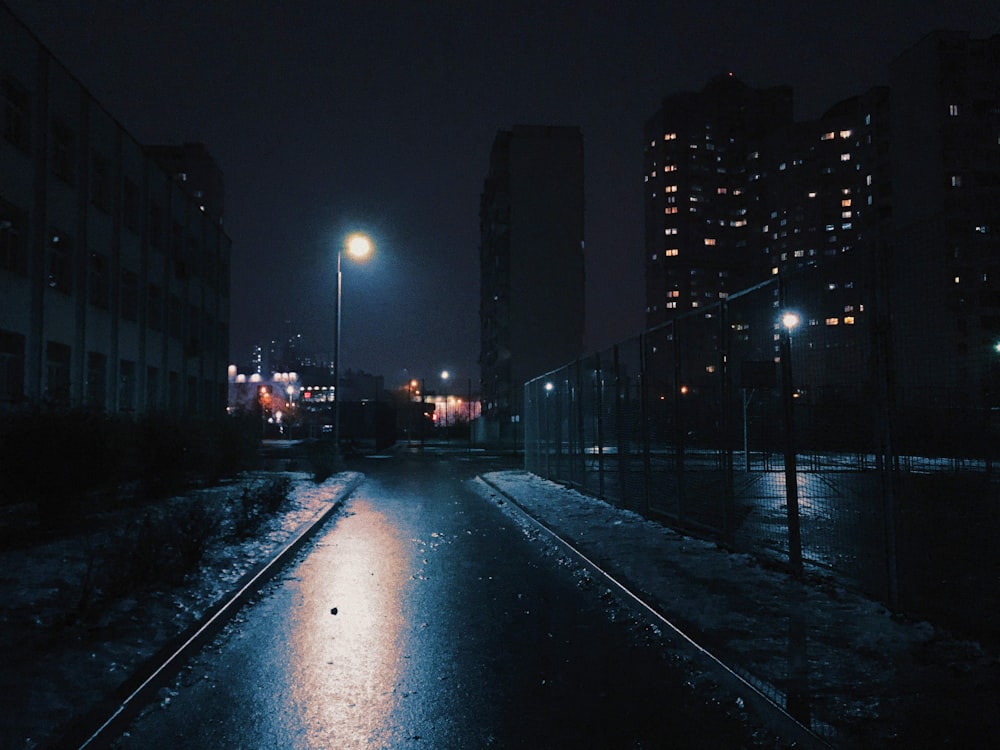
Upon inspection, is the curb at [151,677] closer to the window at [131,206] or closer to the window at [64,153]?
the window at [64,153]

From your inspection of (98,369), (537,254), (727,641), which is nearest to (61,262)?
(98,369)

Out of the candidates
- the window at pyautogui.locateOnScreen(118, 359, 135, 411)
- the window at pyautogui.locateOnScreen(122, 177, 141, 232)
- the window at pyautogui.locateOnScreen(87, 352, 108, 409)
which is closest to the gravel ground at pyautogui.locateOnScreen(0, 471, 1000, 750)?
the window at pyautogui.locateOnScreen(87, 352, 108, 409)

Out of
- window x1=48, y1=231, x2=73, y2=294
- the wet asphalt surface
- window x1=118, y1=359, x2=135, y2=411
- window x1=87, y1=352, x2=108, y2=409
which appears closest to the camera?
the wet asphalt surface

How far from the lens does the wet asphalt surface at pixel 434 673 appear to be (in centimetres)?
455

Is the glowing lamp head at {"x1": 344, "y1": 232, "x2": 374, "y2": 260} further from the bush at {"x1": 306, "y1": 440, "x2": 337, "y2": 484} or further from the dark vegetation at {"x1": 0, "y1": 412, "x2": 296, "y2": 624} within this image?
the dark vegetation at {"x1": 0, "y1": 412, "x2": 296, "y2": 624}

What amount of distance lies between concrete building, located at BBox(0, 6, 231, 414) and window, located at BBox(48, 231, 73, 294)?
0.11 feet

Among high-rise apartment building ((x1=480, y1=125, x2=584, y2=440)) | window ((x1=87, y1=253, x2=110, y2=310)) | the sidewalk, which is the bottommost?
the sidewalk

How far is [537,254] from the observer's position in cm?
8881

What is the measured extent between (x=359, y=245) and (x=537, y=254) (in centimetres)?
6160

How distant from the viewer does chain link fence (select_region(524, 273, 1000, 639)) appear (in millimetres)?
6762

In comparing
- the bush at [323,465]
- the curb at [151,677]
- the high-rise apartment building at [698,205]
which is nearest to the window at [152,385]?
the bush at [323,465]

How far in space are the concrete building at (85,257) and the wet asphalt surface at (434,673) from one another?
7699mm

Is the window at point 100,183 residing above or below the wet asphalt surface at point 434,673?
above

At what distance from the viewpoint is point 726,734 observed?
4527 mm
